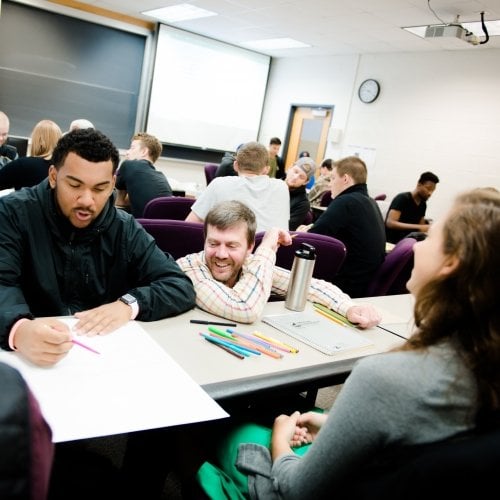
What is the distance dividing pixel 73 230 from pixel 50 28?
21.8ft

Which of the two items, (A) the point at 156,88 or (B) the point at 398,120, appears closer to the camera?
(B) the point at 398,120

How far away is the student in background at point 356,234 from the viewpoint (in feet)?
9.95

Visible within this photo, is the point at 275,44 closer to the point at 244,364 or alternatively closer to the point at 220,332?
the point at 220,332

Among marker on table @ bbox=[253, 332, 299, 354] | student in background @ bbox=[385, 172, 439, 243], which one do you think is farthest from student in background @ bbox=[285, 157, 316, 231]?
marker on table @ bbox=[253, 332, 299, 354]

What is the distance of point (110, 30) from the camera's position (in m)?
7.48

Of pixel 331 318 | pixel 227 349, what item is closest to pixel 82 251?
pixel 227 349

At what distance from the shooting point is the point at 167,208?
10.3ft

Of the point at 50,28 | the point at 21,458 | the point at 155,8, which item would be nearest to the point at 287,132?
the point at 155,8

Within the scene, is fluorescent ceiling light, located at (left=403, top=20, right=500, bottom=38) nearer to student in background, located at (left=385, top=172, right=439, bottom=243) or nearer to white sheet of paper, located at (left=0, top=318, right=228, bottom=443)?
student in background, located at (left=385, top=172, right=439, bottom=243)

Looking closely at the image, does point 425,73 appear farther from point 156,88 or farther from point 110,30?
point 110,30

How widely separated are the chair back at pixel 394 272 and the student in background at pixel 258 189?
2.39 ft

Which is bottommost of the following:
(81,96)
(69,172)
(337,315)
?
(337,315)

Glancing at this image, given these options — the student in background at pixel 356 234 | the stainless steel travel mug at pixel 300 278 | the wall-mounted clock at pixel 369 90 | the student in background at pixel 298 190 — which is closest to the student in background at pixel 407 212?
the student in background at pixel 298 190

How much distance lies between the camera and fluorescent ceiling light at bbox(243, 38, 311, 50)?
773 cm
